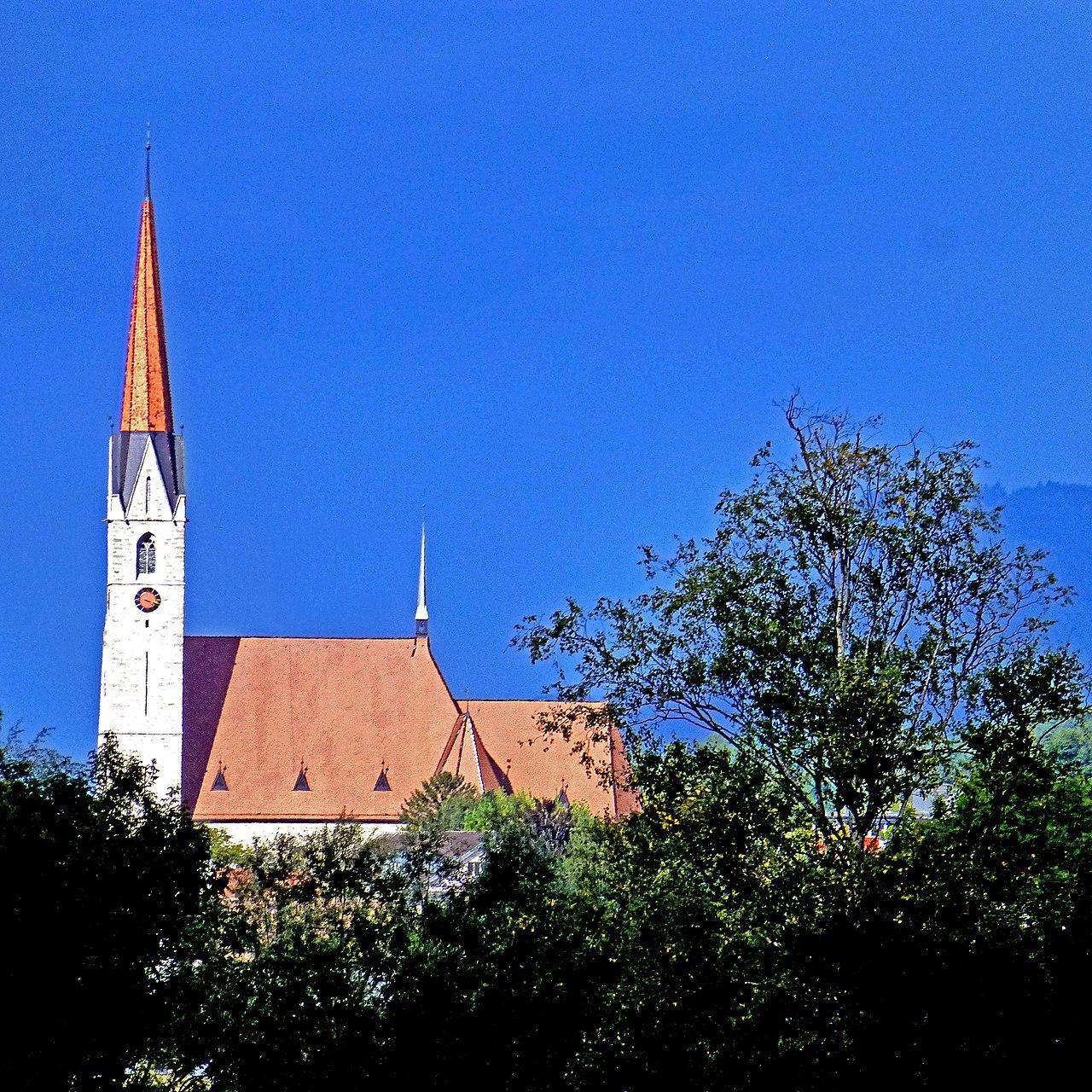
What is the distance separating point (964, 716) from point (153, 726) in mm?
49439

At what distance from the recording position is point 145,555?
70.2 m

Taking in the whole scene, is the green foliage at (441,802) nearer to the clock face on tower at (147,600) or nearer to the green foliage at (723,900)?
the clock face on tower at (147,600)

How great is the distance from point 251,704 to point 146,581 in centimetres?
824

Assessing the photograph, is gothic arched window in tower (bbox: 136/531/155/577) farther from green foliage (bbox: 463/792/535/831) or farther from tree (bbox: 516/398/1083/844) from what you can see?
tree (bbox: 516/398/1083/844)

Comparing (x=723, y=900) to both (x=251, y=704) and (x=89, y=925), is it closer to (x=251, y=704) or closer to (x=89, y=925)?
(x=89, y=925)

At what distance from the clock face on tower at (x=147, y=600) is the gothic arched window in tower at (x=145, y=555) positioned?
63 cm

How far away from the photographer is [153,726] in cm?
7069

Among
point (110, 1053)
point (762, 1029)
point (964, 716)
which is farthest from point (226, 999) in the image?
point (964, 716)

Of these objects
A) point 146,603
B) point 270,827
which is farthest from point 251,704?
point 146,603

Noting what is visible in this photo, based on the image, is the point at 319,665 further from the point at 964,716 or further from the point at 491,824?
the point at 964,716

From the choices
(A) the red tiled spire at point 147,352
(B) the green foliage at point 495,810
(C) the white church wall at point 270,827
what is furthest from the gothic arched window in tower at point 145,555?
(B) the green foliage at point 495,810

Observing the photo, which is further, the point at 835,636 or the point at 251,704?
the point at 251,704

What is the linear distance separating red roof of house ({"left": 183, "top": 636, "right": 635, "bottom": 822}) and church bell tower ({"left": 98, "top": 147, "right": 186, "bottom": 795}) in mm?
3585

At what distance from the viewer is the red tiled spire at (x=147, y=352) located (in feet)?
232
